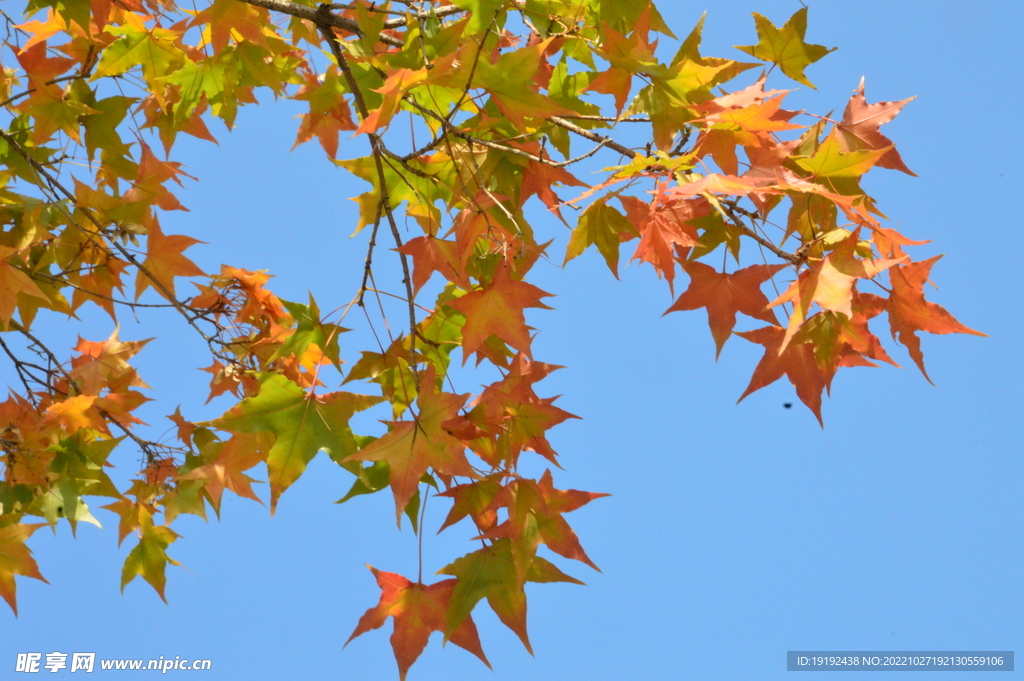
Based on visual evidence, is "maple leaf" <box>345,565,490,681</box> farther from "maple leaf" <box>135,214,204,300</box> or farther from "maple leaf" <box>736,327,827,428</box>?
"maple leaf" <box>135,214,204,300</box>

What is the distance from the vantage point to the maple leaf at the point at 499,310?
120 centimetres

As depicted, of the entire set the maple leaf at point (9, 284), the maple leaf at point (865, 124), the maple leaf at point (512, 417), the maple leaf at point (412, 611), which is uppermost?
the maple leaf at point (865, 124)

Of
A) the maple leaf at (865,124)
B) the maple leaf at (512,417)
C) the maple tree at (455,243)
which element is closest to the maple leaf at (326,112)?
the maple tree at (455,243)

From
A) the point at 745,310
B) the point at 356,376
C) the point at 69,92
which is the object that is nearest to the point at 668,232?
the point at 745,310

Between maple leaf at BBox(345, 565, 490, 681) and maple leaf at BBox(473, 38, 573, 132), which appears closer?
maple leaf at BBox(473, 38, 573, 132)

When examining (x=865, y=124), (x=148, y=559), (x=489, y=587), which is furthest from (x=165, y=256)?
(x=865, y=124)

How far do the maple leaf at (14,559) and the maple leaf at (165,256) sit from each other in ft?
1.97

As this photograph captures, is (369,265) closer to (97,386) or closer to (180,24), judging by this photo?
(180,24)

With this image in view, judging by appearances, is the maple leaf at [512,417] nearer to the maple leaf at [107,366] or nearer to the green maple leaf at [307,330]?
the green maple leaf at [307,330]

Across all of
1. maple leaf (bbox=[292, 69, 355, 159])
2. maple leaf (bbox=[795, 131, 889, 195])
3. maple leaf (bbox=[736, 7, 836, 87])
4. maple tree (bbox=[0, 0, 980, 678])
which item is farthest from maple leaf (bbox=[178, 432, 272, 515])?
maple leaf (bbox=[736, 7, 836, 87])

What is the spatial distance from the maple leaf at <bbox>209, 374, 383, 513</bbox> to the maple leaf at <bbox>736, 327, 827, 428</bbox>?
601 mm

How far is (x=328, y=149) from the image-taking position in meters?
2.04

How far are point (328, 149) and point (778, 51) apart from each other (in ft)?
3.99

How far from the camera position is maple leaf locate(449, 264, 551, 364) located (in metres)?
1.20
